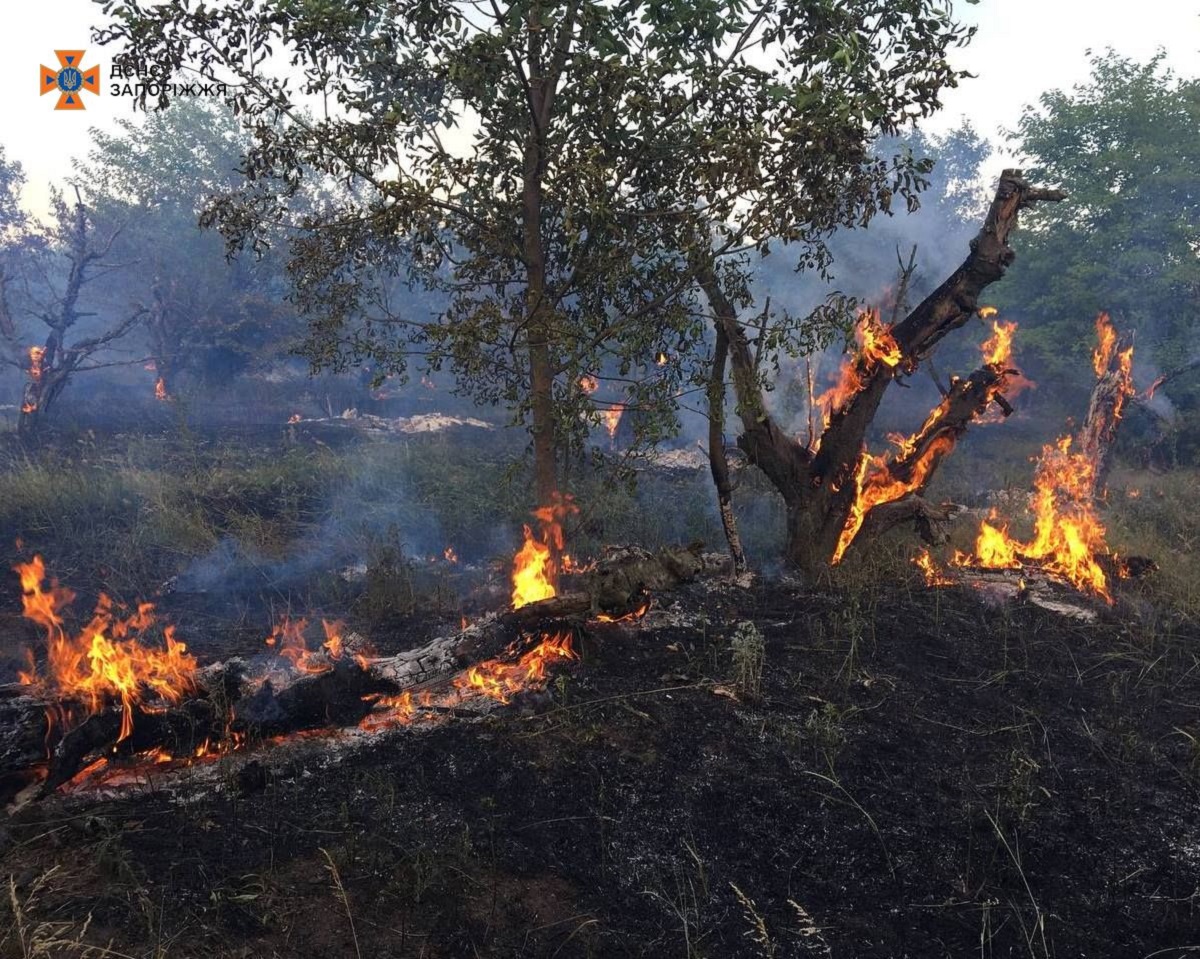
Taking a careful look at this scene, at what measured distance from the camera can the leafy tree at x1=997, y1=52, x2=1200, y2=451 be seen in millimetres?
22203

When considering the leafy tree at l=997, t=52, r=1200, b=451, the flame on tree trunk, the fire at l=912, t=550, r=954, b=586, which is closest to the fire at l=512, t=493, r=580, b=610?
the flame on tree trunk

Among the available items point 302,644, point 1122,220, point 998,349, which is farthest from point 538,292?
point 1122,220

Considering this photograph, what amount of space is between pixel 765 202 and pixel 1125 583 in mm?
6897

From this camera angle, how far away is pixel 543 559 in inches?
325

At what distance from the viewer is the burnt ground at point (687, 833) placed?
3.69m

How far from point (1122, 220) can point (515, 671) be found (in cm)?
2491

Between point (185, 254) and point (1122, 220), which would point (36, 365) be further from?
point (1122, 220)

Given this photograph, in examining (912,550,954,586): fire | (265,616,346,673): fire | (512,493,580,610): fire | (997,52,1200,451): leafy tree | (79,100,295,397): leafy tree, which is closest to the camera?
(265,616,346,673): fire

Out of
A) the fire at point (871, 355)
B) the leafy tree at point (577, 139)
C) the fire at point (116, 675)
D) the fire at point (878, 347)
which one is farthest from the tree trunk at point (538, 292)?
the fire at point (878, 347)

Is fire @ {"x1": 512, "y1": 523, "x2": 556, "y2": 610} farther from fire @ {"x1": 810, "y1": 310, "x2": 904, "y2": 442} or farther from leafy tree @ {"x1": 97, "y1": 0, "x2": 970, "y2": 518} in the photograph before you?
fire @ {"x1": 810, "y1": 310, "x2": 904, "y2": 442}

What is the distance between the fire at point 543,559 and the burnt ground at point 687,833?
1.60m

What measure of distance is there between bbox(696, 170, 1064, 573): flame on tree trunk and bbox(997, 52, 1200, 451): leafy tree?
15197mm

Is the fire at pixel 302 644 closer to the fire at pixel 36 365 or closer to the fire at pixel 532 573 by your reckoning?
the fire at pixel 532 573

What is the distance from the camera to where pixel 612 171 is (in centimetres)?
690
